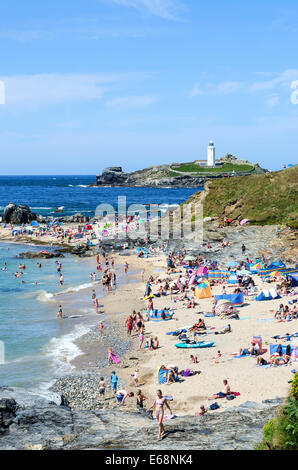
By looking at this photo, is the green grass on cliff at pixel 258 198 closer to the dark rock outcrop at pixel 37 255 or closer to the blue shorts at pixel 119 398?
the dark rock outcrop at pixel 37 255

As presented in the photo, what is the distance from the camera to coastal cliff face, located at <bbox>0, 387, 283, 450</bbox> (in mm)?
11336

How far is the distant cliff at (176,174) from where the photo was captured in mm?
168875

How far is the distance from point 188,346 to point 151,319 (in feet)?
18.0

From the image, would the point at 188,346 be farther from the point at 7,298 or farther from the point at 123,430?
the point at 7,298

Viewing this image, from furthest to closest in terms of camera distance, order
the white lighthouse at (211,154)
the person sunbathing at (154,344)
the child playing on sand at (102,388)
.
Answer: the white lighthouse at (211,154) < the person sunbathing at (154,344) < the child playing on sand at (102,388)

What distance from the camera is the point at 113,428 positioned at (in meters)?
13.1

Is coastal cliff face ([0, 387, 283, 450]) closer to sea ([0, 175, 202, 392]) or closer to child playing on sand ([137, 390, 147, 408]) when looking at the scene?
child playing on sand ([137, 390, 147, 408])

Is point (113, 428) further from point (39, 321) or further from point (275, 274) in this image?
point (275, 274)

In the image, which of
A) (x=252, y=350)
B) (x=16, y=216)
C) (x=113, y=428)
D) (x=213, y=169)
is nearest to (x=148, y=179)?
(x=213, y=169)

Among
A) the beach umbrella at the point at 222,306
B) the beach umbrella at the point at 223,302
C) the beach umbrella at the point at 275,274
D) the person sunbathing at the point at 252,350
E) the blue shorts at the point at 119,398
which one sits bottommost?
the blue shorts at the point at 119,398

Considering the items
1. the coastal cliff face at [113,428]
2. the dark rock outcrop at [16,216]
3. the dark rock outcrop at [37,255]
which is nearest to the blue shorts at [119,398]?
the coastal cliff face at [113,428]

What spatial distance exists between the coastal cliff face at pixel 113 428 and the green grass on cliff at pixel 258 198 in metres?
34.6
